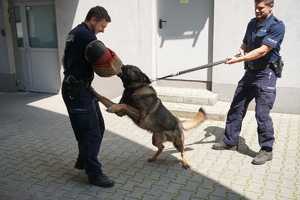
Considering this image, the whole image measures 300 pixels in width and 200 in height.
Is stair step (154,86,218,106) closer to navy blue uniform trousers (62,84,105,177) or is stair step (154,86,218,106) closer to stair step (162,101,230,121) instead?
stair step (162,101,230,121)

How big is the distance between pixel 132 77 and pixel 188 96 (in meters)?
3.25

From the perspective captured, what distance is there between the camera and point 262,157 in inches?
185

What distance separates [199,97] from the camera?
279 inches

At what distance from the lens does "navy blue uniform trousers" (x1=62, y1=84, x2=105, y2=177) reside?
377cm

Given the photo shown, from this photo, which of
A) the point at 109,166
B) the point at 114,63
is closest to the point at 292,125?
the point at 109,166

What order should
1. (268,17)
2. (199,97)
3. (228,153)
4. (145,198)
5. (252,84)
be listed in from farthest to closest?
(199,97)
(228,153)
(252,84)
(268,17)
(145,198)

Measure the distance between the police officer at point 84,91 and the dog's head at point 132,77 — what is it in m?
0.46

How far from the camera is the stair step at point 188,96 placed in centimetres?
706

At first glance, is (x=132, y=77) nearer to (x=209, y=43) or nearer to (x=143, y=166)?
(x=143, y=166)

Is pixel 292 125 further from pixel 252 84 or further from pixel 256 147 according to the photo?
pixel 252 84

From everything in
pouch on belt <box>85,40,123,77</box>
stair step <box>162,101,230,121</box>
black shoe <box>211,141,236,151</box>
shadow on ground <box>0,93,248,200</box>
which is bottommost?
shadow on ground <box>0,93,248,200</box>

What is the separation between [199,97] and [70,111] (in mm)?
3869

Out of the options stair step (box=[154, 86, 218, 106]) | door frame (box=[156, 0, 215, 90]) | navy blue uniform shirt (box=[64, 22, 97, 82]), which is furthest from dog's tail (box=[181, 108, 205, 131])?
door frame (box=[156, 0, 215, 90])

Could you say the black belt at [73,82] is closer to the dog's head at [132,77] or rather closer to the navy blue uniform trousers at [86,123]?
the navy blue uniform trousers at [86,123]
